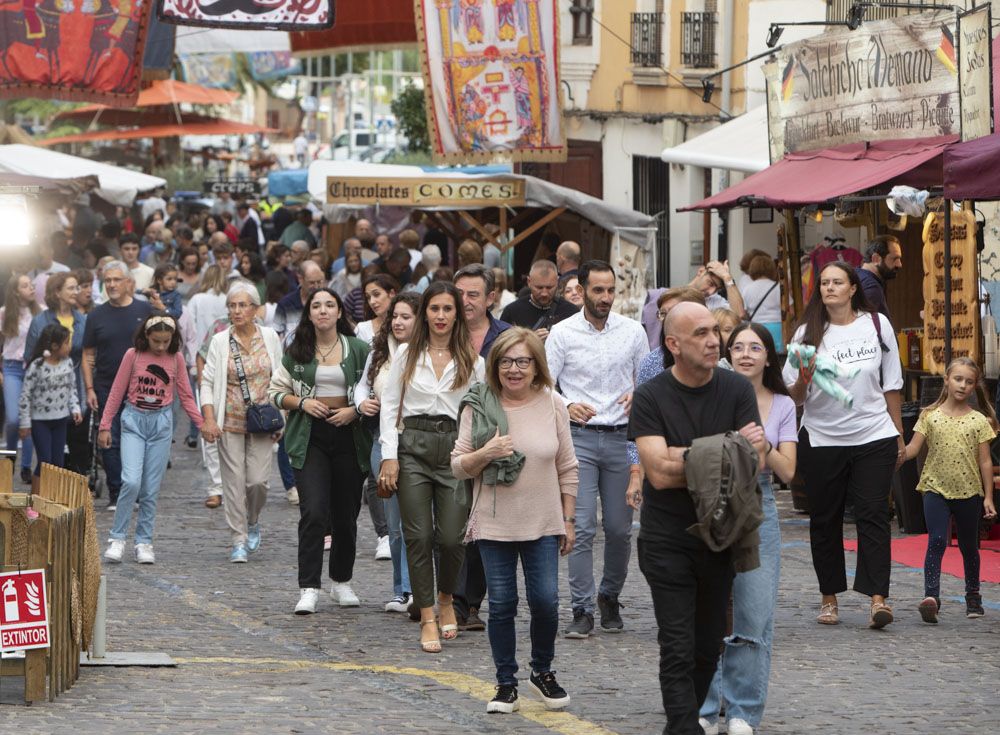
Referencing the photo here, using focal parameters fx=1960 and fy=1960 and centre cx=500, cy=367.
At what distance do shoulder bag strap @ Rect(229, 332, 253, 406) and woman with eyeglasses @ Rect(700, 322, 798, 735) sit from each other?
16.0ft

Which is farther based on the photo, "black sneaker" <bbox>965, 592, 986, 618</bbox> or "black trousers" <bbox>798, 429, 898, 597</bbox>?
"black sneaker" <bbox>965, 592, 986, 618</bbox>

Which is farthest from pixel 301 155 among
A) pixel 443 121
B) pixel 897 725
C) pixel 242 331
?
pixel 897 725

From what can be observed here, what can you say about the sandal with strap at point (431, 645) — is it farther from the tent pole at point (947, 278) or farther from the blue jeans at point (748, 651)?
the tent pole at point (947, 278)

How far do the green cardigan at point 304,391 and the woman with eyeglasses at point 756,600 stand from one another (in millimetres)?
3069

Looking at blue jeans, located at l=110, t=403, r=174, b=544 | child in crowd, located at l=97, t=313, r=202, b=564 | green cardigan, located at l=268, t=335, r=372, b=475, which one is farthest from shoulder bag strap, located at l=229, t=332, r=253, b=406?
green cardigan, located at l=268, t=335, r=372, b=475

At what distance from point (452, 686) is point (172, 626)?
2107mm

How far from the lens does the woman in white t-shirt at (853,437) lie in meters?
10.0

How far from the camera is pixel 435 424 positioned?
30.9 ft

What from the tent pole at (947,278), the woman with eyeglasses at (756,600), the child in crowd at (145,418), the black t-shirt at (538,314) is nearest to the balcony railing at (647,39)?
the tent pole at (947,278)

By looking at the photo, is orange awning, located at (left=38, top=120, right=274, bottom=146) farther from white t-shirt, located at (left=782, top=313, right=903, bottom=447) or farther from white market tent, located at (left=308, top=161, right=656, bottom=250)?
white t-shirt, located at (left=782, top=313, right=903, bottom=447)

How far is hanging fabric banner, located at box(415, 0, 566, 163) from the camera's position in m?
18.1

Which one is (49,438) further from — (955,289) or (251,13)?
(955,289)

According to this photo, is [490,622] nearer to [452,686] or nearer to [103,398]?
[452,686]

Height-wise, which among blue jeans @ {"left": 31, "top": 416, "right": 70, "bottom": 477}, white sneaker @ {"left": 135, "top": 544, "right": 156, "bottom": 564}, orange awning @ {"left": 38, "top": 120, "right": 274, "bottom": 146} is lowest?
white sneaker @ {"left": 135, "top": 544, "right": 156, "bottom": 564}
